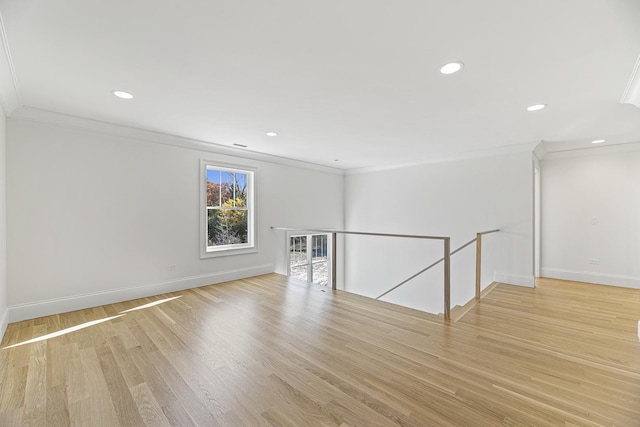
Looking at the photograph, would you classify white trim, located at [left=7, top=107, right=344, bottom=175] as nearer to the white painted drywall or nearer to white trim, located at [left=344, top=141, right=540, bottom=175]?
the white painted drywall

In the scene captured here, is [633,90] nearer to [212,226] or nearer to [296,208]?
[296,208]

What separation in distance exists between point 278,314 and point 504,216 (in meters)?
3.98

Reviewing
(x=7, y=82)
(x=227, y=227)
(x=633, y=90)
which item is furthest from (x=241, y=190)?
(x=633, y=90)

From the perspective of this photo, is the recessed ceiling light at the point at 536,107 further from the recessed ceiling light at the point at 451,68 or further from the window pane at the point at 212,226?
the window pane at the point at 212,226

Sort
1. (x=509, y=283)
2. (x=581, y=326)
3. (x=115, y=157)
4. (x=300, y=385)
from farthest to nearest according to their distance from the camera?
(x=509, y=283) → (x=115, y=157) → (x=581, y=326) → (x=300, y=385)

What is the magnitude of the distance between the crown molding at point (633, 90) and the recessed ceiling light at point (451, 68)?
1218 millimetres

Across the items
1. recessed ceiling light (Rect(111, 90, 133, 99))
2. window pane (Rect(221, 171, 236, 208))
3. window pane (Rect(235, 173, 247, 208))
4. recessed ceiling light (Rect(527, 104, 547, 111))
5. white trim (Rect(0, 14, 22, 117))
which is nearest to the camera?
white trim (Rect(0, 14, 22, 117))

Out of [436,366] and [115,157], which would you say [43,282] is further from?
[436,366]

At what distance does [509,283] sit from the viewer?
14.6 feet

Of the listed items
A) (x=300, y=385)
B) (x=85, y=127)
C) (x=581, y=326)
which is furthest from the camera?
(x=85, y=127)

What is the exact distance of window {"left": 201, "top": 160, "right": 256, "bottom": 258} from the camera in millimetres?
4523

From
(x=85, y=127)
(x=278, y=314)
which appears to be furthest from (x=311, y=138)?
(x=85, y=127)

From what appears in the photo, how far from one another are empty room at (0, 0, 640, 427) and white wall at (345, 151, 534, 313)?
0.16 feet

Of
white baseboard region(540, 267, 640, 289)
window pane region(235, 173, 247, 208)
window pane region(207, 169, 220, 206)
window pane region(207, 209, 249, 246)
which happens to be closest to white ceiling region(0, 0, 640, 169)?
window pane region(207, 169, 220, 206)
